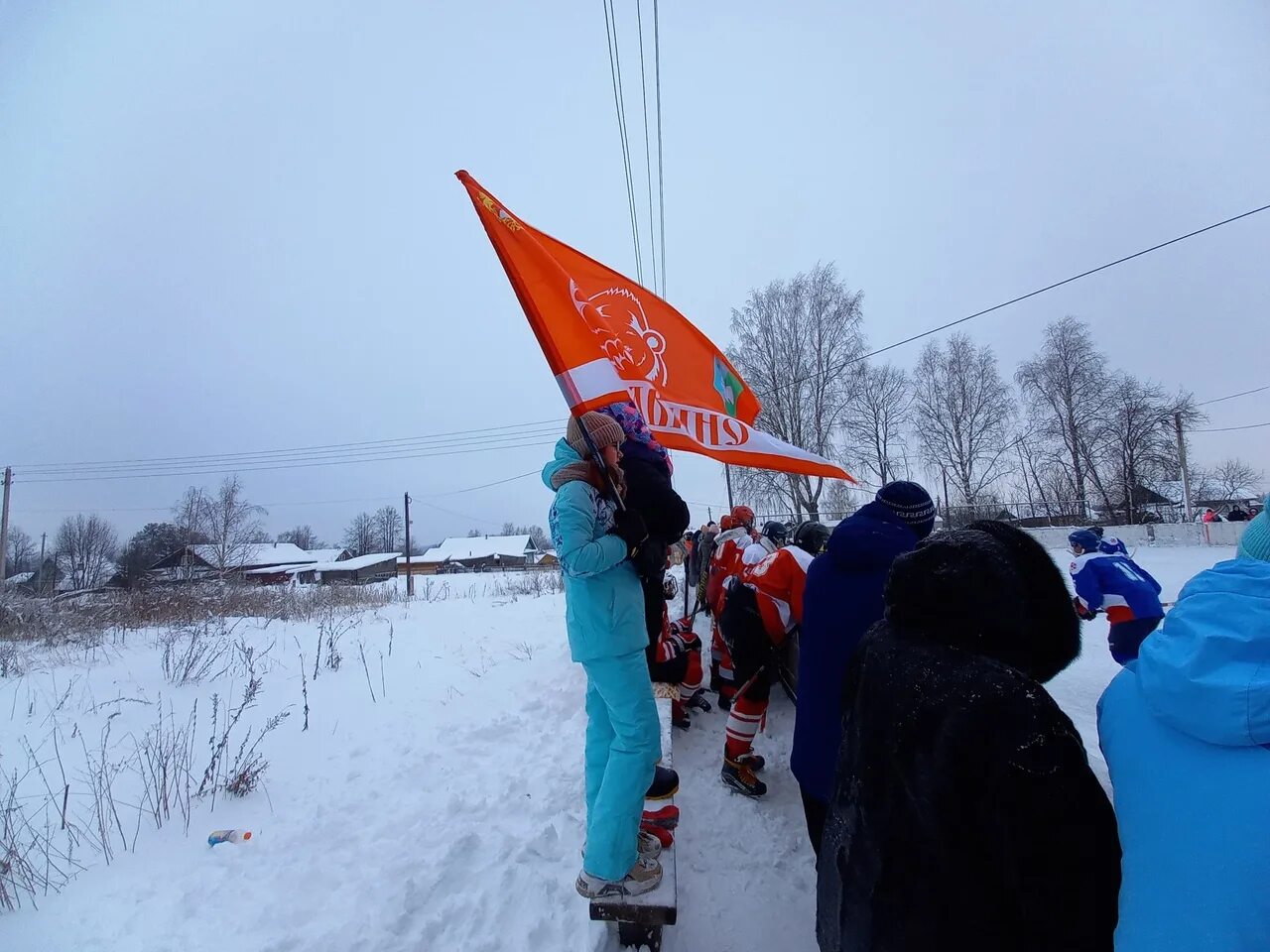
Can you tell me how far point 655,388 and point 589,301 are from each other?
778 mm

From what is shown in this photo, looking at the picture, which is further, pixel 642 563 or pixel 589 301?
pixel 589 301

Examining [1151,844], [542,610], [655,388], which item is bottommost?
[542,610]

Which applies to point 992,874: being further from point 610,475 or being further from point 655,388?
point 655,388

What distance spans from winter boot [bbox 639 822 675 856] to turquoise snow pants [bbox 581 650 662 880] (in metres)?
0.31

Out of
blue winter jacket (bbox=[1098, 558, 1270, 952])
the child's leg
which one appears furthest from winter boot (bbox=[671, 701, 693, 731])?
blue winter jacket (bbox=[1098, 558, 1270, 952])

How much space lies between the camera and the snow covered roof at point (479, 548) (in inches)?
2520

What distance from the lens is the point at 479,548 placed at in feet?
215

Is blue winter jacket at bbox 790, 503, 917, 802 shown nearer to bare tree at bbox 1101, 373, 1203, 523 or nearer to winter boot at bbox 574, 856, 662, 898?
winter boot at bbox 574, 856, 662, 898

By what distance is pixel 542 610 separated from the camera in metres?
11.7

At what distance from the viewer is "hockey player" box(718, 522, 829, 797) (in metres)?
3.21

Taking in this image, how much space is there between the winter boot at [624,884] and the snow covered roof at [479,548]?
63.5 m

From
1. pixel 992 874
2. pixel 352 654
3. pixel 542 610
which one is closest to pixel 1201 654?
pixel 992 874

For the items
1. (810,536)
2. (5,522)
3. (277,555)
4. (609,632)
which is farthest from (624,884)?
(277,555)

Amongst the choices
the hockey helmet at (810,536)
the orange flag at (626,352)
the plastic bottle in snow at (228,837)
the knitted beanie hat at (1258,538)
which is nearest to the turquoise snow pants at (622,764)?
the orange flag at (626,352)
